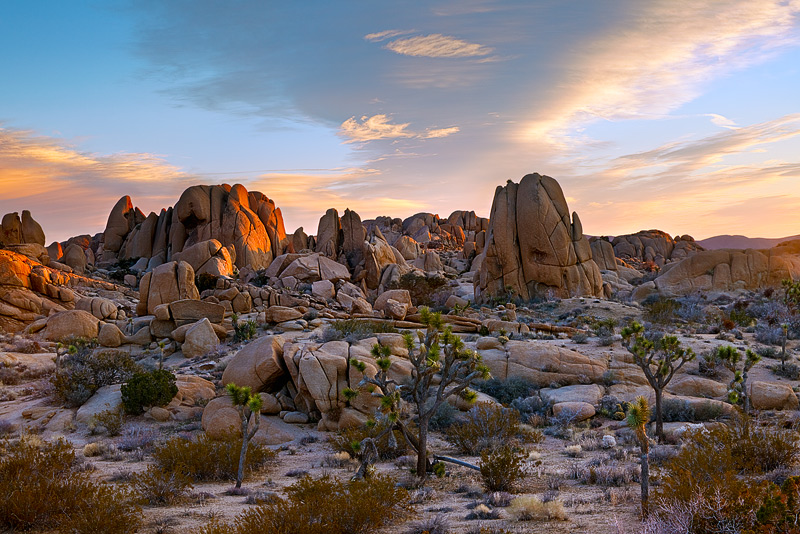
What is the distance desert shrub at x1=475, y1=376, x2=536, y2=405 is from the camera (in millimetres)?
18859

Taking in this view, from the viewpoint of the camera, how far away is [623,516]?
8273mm

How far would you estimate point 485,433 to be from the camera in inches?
552

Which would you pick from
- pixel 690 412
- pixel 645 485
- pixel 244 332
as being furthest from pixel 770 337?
pixel 244 332

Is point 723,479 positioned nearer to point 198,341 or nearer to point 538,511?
point 538,511

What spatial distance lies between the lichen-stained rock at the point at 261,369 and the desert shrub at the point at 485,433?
6.40m

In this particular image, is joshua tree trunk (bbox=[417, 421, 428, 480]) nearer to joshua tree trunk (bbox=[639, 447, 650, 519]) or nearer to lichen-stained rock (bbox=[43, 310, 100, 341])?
joshua tree trunk (bbox=[639, 447, 650, 519])

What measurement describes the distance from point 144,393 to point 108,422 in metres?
1.55

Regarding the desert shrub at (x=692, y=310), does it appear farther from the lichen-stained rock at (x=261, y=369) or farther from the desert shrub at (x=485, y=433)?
the lichen-stained rock at (x=261, y=369)

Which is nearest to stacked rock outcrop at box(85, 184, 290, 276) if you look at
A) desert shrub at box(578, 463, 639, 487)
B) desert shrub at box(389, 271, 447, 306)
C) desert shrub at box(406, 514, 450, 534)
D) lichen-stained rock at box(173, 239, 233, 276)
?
lichen-stained rock at box(173, 239, 233, 276)

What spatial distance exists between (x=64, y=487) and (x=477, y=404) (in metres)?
11.0

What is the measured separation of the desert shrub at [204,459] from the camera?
11398mm

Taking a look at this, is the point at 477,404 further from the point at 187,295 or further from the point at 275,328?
the point at 187,295

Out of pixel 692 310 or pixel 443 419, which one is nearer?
pixel 443 419

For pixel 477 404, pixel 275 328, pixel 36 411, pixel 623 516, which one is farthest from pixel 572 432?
pixel 275 328
